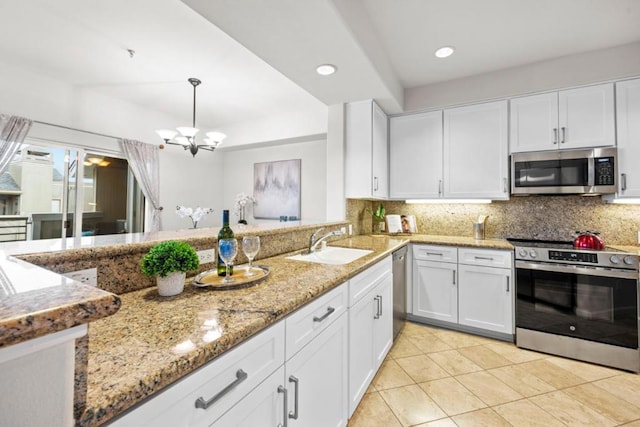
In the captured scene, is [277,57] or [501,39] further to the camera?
[501,39]

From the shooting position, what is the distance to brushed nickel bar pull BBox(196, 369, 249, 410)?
65 centimetres

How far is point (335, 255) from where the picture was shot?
217 centimetres

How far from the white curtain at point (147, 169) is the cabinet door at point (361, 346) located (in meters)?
3.76

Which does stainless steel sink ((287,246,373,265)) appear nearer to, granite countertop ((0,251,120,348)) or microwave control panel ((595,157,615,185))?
granite countertop ((0,251,120,348))

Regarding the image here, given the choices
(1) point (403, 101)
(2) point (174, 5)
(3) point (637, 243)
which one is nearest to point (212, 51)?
(2) point (174, 5)

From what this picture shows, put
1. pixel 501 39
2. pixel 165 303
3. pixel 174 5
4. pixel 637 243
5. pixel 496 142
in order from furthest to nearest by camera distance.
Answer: pixel 496 142
pixel 637 243
pixel 501 39
pixel 174 5
pixel 165 303

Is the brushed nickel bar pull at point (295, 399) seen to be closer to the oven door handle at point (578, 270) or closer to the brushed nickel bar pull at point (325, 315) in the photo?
the brushed nickel bar pull at point (325, 315)

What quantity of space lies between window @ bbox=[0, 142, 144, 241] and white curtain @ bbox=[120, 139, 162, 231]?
6.6 inches

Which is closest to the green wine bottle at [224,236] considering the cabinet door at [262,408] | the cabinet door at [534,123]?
the cabinet door at [262,408]

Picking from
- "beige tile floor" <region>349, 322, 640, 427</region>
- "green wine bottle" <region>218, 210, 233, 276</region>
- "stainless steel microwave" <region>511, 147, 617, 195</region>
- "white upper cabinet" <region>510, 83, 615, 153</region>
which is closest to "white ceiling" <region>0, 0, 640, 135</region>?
"white upper cabinet" <region>510, 83, 615, 153</region>

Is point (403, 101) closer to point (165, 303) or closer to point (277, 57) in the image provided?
point (277, 57)

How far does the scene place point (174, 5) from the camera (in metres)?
1.99

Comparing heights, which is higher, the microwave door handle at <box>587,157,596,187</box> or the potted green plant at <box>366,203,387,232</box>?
the microwave door handle at <box>587,157,596,187</box>

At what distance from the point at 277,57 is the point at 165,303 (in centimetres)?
180
